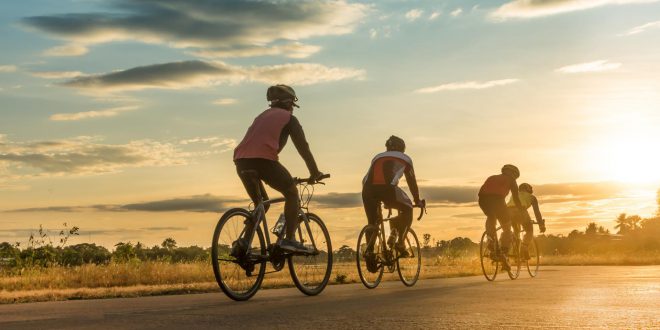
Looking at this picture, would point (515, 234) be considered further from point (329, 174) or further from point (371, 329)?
point (371, 329)

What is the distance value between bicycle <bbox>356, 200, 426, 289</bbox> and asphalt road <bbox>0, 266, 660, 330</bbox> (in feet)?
5.26

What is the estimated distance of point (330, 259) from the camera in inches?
418

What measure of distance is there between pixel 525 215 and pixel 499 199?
6.30 feet

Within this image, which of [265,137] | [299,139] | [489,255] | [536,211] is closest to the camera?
[265,137]

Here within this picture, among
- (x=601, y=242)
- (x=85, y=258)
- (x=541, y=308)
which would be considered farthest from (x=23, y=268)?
(x=601, y=242)

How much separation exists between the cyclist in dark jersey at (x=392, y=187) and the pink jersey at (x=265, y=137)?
3377 millimetres

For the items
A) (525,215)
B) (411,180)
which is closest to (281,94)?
(411,180)

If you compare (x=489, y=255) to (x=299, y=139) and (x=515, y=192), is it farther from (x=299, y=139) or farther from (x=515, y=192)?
(x=299, y=139)

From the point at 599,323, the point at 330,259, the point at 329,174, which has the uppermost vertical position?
the point at 329,174

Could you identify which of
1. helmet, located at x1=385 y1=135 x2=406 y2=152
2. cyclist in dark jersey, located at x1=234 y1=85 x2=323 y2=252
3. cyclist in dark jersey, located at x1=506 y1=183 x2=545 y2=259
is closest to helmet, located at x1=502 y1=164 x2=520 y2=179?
cyclist in dark jersey, located at x1=506 y1=183 x2=545 y2=259

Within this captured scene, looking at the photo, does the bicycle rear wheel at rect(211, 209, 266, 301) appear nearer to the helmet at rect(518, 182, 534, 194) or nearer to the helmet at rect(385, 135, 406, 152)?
the helmet at rect(385, 135, 406, 152)

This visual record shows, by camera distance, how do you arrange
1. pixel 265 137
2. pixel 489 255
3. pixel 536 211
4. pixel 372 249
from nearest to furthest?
pixel 265 137, pixel 372 249, pixel 489 255, pixel 536 211

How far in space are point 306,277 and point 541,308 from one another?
320 centimetres

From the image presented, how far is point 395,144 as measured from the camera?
1308cm
